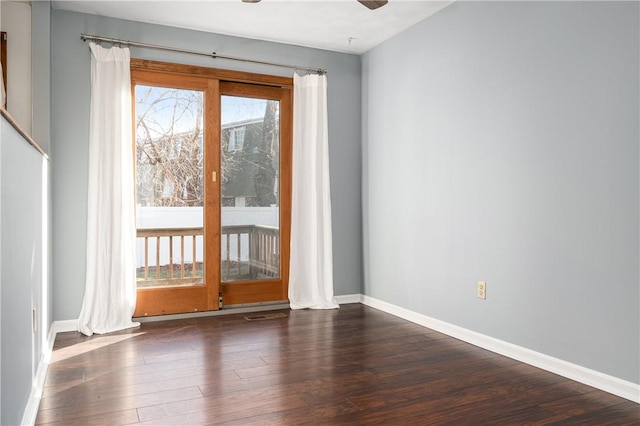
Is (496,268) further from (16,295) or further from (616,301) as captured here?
(16,295)

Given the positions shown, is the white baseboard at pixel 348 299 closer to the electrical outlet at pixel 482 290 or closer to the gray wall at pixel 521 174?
the gray wall at pixel 521 174

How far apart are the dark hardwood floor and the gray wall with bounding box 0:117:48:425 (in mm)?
366

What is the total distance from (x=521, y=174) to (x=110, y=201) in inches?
120

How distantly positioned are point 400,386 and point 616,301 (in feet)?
4.03

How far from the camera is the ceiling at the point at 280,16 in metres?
3.72

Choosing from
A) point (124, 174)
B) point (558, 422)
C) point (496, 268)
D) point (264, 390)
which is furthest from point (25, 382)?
point (496, 268)

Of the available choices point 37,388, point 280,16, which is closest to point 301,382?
point 37,388

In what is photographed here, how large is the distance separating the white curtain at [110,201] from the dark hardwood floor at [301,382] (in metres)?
0.26

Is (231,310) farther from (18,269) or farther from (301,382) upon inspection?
(18,269)

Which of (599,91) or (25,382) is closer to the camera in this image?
(25,382)

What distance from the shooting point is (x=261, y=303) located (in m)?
4.62

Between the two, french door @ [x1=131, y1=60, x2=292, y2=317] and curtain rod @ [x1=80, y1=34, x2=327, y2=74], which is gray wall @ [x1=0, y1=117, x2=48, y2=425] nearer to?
french door @ [x1=131, y1=60, x2=292, y2=317]

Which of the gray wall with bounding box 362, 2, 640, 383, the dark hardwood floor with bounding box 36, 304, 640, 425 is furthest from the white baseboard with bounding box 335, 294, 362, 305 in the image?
the dark hardwood floor with bounding box 36, 304, 640, 425

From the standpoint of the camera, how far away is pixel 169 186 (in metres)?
4.22
